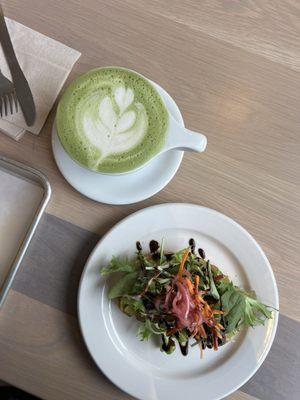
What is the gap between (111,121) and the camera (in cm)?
71

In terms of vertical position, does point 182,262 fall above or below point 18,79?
below

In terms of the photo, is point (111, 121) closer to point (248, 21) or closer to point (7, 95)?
point (7, 95)

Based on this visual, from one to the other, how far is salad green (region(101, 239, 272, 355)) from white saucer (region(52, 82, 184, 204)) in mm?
87

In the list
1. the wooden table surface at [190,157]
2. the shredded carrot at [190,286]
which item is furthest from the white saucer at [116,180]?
the shredded carrot at [190,286]

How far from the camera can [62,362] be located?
30.2 inches

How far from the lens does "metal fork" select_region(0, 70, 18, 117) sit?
76 cm

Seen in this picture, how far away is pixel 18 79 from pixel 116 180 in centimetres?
22

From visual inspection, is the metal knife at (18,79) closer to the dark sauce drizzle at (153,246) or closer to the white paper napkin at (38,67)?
the white paper napkin at (38,67)

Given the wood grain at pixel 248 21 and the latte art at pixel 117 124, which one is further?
the wood grain at pixel 248 21

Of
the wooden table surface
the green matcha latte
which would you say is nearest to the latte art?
the green matcha latte

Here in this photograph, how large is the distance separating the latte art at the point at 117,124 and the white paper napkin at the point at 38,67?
0.11 metres

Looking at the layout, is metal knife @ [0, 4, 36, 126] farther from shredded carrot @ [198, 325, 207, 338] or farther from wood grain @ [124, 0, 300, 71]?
shredded carrot @ [198, 325, 207, 338]

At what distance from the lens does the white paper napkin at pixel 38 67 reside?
78cm

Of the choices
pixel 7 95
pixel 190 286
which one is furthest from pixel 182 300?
pixel 7 95
